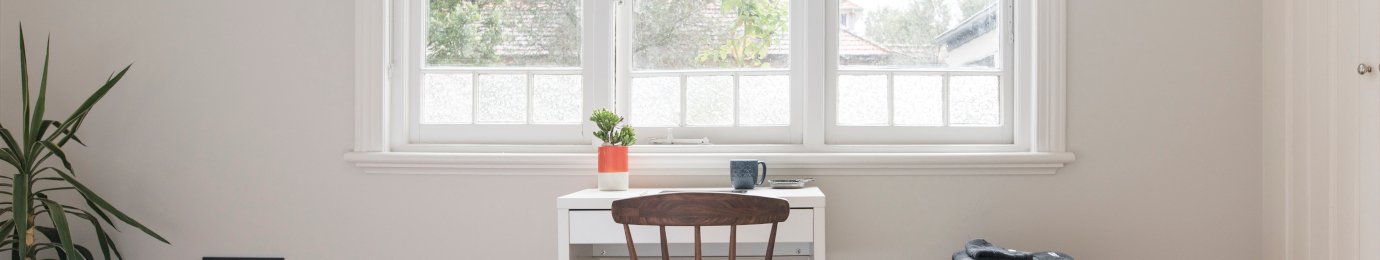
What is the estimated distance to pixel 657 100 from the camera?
2.17 meters

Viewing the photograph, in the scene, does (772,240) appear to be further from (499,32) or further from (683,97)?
(499,32)

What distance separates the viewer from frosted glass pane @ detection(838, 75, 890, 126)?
2.12m

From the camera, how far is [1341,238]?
5.88 ft

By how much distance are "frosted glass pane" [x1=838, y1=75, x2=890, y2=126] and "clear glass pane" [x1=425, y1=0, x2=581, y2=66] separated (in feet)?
2.92

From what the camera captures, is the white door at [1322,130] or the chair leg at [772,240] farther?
the white door at [1322,130]

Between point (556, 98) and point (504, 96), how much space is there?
0.17m

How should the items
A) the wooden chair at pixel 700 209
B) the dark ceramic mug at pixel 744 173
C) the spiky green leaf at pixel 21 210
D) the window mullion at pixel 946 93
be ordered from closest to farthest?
the wooden chair at pixel 700 209 < the spiky green leaf at pixel 21 210 < the dark ceramic mug at pixel 744 173 < the window mullion at pixel 946 93

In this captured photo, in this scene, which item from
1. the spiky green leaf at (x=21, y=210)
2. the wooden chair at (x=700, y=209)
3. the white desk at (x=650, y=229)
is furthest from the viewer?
the spiky green leaf at (x=21, y=210)

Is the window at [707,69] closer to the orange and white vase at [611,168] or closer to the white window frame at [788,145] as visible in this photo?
the white window frame at [788,145]

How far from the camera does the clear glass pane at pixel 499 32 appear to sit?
2.18 metres

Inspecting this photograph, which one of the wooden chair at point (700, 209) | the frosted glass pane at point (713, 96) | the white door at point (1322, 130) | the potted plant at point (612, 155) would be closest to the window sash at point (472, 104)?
the potted plant at point (612, 155)

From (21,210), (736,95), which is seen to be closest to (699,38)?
(736,95)

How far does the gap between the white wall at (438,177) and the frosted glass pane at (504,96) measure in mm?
217

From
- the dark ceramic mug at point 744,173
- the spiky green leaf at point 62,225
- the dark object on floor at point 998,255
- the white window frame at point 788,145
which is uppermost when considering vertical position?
the white window frame at point 788,145
